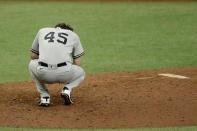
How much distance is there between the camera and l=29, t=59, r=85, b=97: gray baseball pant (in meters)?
7.07

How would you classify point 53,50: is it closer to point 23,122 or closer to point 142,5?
point 23,122

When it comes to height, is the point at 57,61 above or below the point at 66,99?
above

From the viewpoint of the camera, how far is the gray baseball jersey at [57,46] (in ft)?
23.2

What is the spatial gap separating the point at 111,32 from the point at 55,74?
663 cm

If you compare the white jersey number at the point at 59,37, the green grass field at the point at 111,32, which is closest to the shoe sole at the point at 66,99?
the white jersey number at the point at 59,37

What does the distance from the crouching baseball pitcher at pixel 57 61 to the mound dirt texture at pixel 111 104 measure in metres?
0.28

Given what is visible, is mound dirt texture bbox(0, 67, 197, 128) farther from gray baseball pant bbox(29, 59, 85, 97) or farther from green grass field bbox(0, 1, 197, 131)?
green grass field bbox(0, 1, 197, 131)

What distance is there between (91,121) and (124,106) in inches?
33.5

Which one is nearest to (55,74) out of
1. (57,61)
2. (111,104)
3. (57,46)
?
(57,61)

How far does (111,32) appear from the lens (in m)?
13.6

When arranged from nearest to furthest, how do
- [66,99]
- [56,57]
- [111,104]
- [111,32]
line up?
[56,57], [66,99], [111,104], [111,32]

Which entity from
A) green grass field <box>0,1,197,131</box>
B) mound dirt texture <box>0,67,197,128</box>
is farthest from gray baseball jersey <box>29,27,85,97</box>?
green grass field <box>0,1,197,131</box>

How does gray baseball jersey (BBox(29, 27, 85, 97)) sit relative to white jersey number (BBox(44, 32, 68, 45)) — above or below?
below

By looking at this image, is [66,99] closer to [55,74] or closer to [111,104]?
[55,74]
